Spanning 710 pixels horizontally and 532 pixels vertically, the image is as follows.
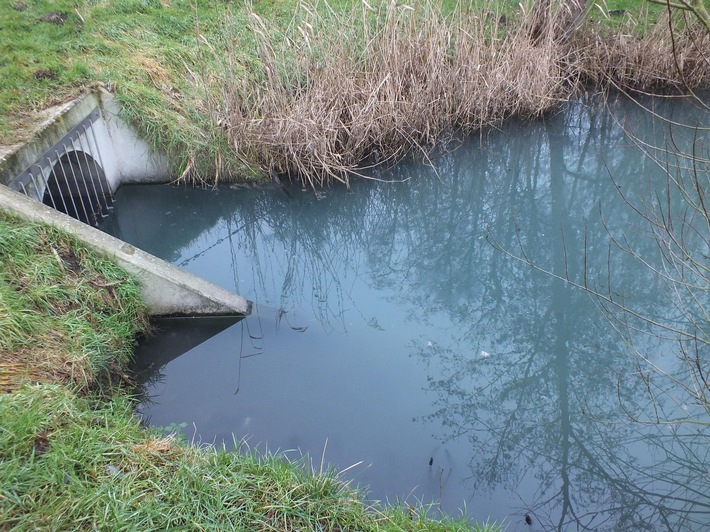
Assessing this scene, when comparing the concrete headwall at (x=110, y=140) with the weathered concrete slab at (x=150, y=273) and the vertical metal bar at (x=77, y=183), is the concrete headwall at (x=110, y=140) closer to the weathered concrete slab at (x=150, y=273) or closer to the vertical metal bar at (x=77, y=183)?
the vertical metal bar at (x=77, y=183)

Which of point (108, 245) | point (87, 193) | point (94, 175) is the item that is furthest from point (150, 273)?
point (94, 175)

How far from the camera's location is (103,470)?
9.22 feet

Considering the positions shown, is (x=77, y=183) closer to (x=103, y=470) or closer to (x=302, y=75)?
(x=302, y=75)

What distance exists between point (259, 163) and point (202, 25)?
2.58m

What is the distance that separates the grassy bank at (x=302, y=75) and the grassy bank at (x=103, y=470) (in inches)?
114

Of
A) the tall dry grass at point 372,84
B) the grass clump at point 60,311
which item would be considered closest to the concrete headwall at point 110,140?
the tall dry grass at point 372,84

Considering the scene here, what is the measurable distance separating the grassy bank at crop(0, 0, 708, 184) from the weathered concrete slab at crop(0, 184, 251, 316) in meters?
1.58

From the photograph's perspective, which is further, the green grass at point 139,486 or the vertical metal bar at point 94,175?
the vertical metal bar at point 94,175

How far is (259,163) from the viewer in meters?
6.55

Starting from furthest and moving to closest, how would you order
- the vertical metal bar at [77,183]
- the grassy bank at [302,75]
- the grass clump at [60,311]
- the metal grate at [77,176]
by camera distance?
the grassy bank at [302,75] < the vertical metal bar at [77,183] < the metal grate at [77,176] < the grass clump at [60,311]

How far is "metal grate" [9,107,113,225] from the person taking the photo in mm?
5312

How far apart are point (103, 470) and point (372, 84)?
4.83m

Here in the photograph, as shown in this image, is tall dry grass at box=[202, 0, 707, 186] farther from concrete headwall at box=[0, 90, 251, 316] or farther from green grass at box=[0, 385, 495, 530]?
green grass at box=[0, 385, 495, 530]

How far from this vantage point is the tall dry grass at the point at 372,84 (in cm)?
622
